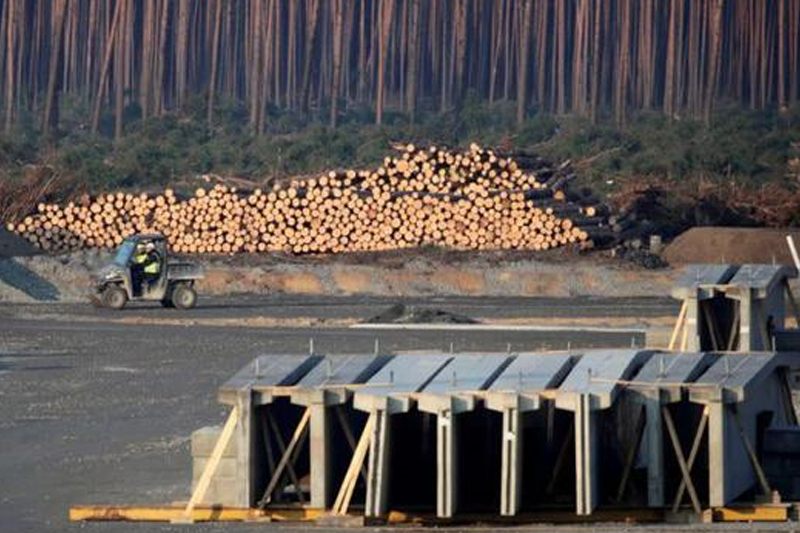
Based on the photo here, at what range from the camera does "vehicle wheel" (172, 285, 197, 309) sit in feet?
114

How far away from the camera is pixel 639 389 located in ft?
50.5

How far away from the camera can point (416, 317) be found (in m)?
31.3

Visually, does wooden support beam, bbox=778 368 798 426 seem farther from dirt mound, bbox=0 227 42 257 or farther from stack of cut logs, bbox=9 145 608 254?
dirt mound, bbox=0 227 42 257

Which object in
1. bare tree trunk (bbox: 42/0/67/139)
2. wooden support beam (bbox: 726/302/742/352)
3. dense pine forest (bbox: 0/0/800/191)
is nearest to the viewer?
wooden support beam (bbox: 726/302/742/352)

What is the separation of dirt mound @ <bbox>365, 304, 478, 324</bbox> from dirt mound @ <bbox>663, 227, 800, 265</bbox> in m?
8.30

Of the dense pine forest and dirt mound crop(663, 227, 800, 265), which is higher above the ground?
the dense pine forest

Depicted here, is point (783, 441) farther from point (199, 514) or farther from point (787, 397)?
point (199, 514)

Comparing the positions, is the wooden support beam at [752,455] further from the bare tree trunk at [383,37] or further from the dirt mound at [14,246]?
the bare tree trunk at [383,37]

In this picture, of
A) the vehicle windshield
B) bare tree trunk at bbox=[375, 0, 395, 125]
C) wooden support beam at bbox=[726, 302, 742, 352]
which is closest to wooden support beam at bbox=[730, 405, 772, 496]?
wooden support beam at bbox=[726, 302, 742, 352]

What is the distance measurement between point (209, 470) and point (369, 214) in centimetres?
2617

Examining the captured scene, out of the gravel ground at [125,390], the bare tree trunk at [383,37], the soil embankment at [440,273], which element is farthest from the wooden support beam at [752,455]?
the bare tree trunk at [383,37]

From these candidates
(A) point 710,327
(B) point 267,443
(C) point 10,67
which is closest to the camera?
(B) point 267,443

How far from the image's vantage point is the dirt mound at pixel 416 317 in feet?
102

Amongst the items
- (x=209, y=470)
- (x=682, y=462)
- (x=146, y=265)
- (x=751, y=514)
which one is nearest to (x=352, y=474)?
(x=209, y=470)
